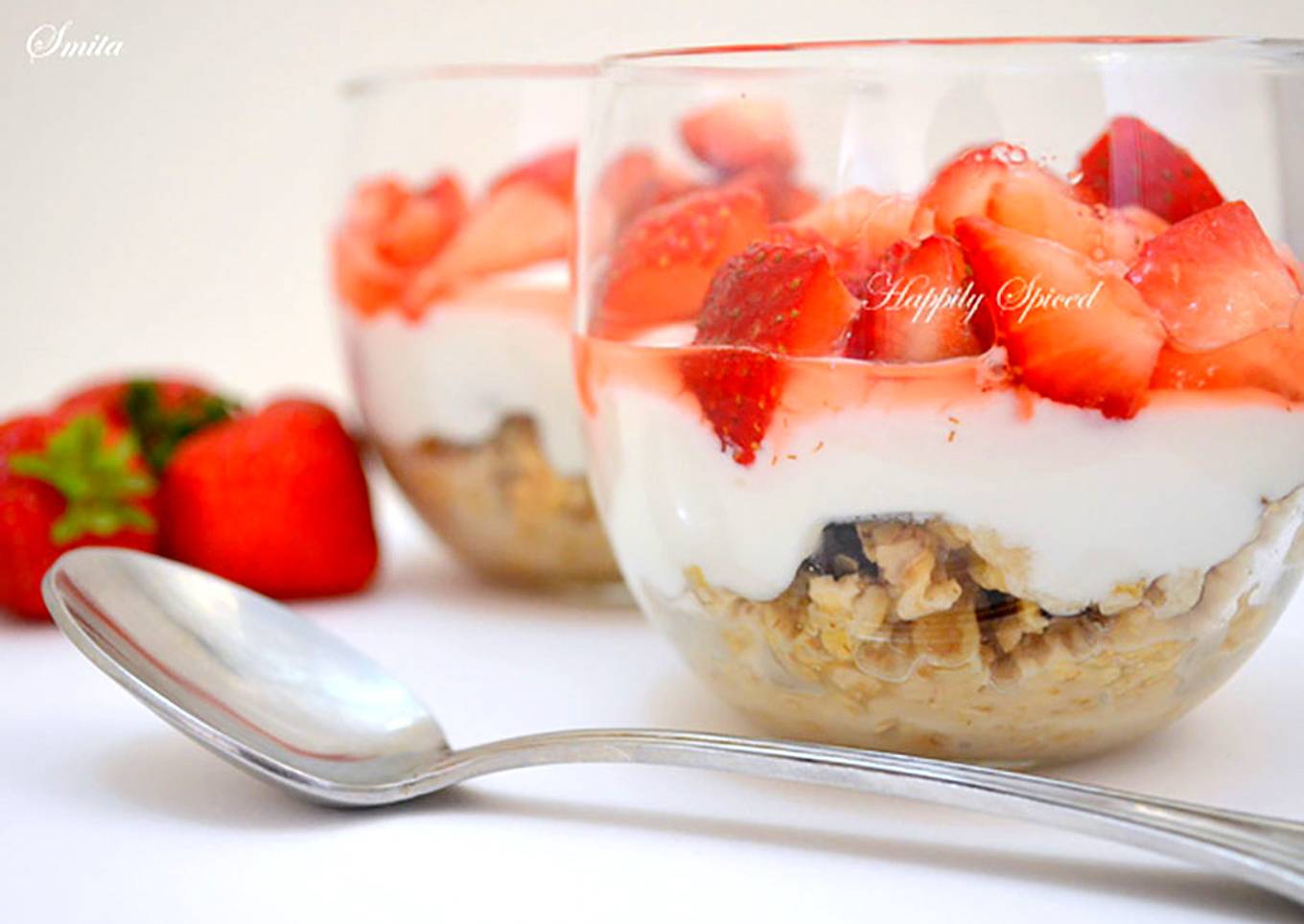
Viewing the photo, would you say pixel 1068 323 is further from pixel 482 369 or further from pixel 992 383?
pixel 482 369

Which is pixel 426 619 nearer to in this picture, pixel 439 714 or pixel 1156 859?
pixel 439 714

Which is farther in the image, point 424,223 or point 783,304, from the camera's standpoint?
point 424,223

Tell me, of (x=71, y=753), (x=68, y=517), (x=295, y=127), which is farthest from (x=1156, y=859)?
(x=295, y=127)

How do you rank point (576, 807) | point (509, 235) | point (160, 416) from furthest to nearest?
point (160, 416)
point (509, 235)
point (576, 807)

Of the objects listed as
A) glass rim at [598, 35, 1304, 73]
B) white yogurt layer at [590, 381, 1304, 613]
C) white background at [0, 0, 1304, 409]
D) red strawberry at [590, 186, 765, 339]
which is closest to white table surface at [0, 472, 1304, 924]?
white yogurt layer at [590, 381, 1304, 613]

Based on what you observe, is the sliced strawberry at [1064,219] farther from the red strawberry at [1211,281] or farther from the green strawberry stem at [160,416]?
the green strawberry stem at [160,416]
